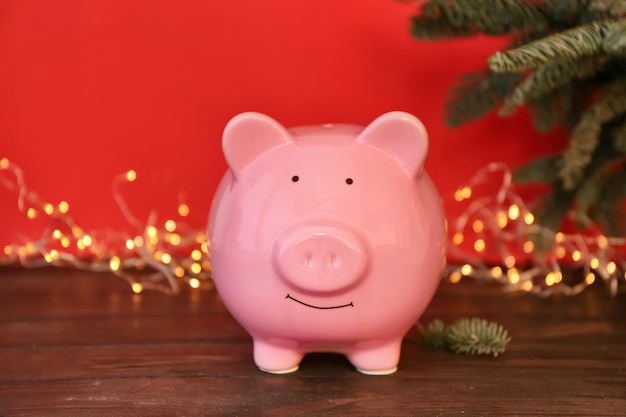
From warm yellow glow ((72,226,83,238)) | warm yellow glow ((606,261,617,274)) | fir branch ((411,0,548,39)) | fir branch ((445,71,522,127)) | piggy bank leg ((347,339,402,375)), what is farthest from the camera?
warm yellow glow ((72,226,83,238))

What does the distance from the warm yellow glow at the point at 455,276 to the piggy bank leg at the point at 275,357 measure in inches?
19.6

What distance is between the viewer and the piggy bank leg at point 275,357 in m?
1.00

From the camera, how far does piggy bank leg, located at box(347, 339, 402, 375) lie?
3.28ft

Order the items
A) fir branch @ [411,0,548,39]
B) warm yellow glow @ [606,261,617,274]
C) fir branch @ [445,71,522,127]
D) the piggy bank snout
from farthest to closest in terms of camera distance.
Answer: warm yellow glow @ [606,261,617,274], fir branch @ [445,71,522,127], fir branch @ [411,0,548,39], the piggy bank snout

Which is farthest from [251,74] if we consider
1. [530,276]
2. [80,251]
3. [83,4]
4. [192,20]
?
[530,276]

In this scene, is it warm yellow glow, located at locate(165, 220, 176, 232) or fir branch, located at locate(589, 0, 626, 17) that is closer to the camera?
fir branch, located at locate(589, 0, 626, 17)

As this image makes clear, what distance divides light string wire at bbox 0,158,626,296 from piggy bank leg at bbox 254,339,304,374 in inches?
16.5

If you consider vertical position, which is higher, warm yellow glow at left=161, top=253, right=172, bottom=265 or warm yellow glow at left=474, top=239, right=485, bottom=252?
warm yellow glow at left=474, top=239, right=485, bottom=252

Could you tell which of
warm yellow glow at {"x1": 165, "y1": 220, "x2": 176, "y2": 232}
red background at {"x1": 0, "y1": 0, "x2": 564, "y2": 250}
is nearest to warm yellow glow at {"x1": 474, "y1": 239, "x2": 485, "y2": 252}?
red background at {"x1": 0, "y1": 0, "x2": 564, "y2": 250}

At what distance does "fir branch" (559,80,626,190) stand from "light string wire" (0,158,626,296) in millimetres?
246

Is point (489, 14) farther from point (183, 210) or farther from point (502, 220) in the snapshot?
point (183, 210)

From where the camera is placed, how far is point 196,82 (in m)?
1.46

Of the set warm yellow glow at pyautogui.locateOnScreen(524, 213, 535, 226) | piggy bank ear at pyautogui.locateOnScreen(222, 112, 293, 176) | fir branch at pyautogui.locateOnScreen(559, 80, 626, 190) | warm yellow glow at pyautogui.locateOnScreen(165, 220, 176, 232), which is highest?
fir branch at pyautogui.locateOnScreen(559, 80, 626, 190)

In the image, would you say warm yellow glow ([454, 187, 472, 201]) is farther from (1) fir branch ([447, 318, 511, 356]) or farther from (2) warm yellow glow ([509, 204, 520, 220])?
(1) fir branch ([447, 318, 511, 356])
